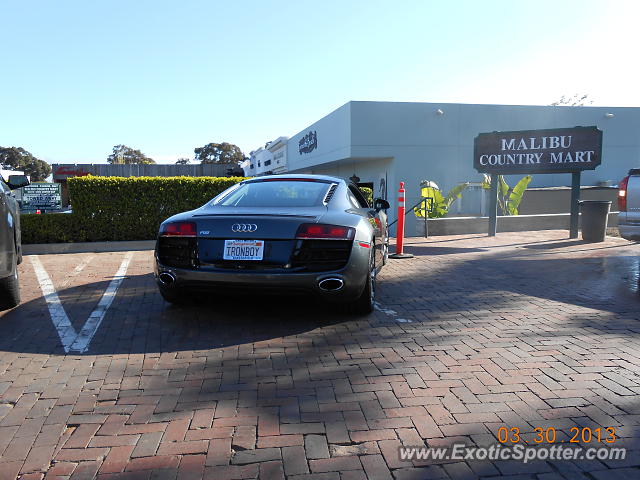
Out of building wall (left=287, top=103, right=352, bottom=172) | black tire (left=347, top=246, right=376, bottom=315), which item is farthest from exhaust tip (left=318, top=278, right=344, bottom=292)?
building wall (left=287, top=103, right=352, bottom=172)

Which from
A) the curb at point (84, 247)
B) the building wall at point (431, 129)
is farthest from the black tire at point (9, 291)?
the building wall at point (431, 129)

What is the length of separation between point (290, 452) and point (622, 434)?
176cm

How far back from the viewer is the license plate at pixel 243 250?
4.26 m

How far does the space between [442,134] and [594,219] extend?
9.21m

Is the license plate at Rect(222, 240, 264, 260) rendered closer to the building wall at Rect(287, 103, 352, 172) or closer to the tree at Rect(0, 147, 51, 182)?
the building wall at Rect(287, 103, 352, 172)

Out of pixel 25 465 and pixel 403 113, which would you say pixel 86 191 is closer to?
pixel 25 465

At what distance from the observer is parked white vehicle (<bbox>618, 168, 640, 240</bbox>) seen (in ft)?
23.7

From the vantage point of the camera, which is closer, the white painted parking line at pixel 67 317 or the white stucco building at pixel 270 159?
the white painted parking line at pixel 67 317

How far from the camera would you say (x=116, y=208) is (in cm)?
1083

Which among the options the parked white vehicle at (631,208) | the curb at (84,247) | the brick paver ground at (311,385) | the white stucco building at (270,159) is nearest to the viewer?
the brick paver ground at (311,385)

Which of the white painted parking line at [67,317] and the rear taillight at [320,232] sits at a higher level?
the rear taillight at [320,232]

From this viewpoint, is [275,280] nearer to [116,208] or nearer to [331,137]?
[116,208]

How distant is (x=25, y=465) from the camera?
7.86 ft
